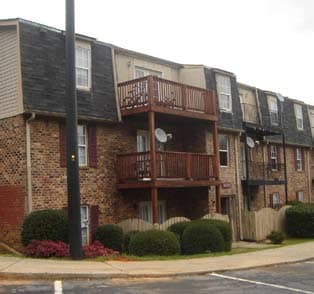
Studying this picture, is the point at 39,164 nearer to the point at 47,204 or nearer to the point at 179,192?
the point at 47,204

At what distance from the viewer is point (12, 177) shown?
19.3 metres

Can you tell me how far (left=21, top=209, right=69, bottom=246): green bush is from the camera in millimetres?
17688

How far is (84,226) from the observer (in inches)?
814

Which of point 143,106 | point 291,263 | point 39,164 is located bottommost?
point 291,263

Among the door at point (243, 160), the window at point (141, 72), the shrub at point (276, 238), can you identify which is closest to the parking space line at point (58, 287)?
the window at point (141, 72)

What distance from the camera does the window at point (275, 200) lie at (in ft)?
107

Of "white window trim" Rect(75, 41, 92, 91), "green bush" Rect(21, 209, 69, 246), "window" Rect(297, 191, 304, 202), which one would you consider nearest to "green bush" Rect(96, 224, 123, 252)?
"green bush" Rect(21, 209, 69, 246)

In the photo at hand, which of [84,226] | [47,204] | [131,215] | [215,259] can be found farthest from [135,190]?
[215,259]

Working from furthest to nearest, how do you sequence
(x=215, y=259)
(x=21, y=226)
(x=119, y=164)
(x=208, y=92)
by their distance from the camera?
(x=208, y=92) → (x=119, y=164) → (x=21, y=226) → (x=215, y=259)

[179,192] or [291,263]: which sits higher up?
[179,192]

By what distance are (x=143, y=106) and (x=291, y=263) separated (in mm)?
7782

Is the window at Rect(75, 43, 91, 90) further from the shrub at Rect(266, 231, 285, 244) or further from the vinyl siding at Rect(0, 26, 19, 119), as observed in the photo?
the shrub at Rect(266, 231, 285, 244)

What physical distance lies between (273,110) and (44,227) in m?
19.9

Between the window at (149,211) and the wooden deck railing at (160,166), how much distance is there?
2.12 metres
